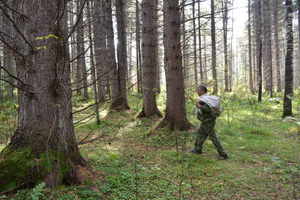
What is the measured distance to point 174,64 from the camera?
6145mm

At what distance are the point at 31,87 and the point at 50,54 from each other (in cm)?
57

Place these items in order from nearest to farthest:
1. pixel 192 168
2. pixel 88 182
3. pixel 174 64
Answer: pixel 88 182
pixel 192 168
pixel 174 64

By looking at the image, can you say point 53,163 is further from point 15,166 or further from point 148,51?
point 148,51

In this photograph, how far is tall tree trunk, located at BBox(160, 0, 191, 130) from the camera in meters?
6.11

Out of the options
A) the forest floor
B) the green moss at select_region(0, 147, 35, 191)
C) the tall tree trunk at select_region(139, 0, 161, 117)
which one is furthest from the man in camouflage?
the tall tree trunk at select_region(139, 0, 161, 117)

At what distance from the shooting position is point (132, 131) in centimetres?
716

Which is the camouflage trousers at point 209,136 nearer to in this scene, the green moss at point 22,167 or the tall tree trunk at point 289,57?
the green moss at point 22,167

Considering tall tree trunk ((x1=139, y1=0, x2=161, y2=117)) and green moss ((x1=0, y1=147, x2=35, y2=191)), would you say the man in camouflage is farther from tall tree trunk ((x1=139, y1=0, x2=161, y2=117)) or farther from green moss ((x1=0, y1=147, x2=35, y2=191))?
tall tree trunk ((x1=139, y1=0, x2=161, y2=117))

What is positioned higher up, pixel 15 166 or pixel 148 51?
pixel 148 51

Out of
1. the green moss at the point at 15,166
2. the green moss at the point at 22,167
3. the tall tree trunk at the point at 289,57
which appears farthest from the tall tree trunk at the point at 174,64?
the tall tree trunk at the point at 289,57

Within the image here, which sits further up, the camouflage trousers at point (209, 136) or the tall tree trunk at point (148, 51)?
the tall tree trunk at point (148, 51)

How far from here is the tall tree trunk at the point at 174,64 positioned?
20.1 feet

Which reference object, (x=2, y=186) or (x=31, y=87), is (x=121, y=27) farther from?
(x=2, y=186)

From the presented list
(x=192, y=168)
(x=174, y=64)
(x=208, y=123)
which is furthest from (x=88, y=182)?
(x=174, y=64)
